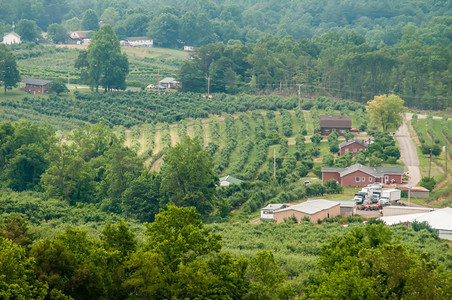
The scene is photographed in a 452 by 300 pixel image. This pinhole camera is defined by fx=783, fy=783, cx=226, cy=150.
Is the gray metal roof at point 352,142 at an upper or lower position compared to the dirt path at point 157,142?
upper

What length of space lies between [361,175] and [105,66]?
43.7 meters

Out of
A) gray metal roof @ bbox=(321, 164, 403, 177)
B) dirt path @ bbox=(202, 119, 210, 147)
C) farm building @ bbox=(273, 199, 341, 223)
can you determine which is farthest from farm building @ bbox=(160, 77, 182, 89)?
farm building @ bbox=(273, 199, 341, 223)

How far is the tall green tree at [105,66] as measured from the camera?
95.4m

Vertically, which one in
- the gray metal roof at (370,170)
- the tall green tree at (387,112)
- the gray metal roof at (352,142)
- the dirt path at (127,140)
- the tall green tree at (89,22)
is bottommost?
the gray metal roof at (370,170)

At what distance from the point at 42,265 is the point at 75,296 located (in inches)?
66.6

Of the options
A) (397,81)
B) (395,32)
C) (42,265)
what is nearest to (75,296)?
(42,265)

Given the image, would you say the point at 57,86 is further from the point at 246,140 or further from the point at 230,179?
the point at 230,179

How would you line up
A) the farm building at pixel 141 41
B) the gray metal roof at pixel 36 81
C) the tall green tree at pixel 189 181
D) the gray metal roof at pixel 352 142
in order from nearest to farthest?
the tall green tree at pixel 189 181 → the gray metal roof at pixel 352 142 → the gray metal roof at pixel 36 81 → the farm building at pixel 141 41

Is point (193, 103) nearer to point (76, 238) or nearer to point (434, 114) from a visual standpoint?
point (434, 114)

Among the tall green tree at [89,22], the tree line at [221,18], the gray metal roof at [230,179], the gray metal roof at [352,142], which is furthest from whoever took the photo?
the tall green tree at [89,22]

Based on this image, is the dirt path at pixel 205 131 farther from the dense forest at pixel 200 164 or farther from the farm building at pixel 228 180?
the farm building at pixel 228 180

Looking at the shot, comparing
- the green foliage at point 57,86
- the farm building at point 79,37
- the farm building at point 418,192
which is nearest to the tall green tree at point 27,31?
the farm building at point 79,37

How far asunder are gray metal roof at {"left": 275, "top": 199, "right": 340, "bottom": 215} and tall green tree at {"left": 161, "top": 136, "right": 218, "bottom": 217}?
6.31 m

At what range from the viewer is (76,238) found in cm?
3169
